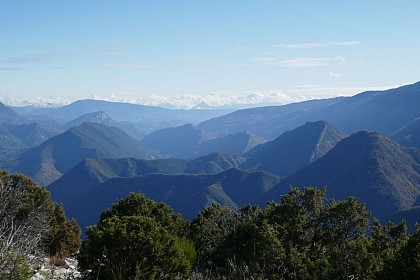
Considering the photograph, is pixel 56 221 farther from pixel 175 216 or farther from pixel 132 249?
pixel 132 249

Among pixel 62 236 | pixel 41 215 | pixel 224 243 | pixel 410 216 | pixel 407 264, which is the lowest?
pixel 410 216

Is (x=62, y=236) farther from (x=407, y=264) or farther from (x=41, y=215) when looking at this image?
(x=407, y=264)

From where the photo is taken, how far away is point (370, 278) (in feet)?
60.9

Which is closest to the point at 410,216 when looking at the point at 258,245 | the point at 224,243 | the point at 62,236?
the point at 62,236

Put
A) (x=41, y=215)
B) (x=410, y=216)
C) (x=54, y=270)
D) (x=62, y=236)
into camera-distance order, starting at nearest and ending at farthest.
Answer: (x=54, y=270) → (x=41, y=215) → (x=62, y=236) → (x=410, y=216)

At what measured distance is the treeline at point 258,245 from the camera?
15578 mm

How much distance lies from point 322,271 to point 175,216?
720 inches

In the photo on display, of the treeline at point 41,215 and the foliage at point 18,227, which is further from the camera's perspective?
the treeline at point 41,215

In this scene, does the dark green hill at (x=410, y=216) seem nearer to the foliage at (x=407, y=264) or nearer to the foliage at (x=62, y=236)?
the foliage at (x=62, y=236)

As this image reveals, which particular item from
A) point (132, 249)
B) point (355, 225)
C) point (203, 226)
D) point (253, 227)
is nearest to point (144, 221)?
point (132, 249)

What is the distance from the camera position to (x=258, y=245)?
2467 cm

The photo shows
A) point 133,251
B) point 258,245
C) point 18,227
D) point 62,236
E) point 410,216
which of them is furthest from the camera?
point 410,216

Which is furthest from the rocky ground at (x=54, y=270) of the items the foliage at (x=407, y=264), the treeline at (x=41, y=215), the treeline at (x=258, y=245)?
the foliage at (x=407, y=264)

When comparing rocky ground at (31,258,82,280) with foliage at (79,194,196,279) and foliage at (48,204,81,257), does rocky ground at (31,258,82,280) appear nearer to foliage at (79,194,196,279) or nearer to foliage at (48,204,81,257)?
foliage at (79,194,196,279)
